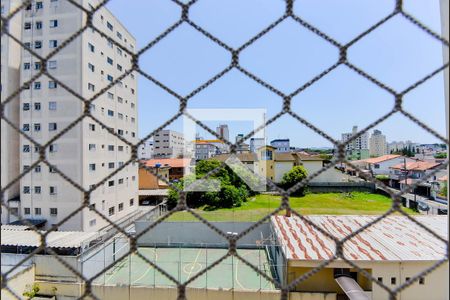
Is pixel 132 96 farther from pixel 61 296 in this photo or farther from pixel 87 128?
pixel 61 296

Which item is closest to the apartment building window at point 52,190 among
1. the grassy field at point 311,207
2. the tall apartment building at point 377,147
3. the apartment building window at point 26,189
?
the apartment building window at point 26,189

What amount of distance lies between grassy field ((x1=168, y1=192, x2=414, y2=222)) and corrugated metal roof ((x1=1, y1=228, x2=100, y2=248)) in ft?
7.26

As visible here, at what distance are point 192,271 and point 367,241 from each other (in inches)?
111

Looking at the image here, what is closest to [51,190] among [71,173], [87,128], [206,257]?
[71,173]

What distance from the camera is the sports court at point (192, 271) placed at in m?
3.98

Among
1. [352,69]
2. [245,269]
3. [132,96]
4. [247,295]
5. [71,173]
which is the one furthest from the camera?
[132,96]

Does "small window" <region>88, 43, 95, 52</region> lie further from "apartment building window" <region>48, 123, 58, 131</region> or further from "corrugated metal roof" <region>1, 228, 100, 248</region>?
"corrugated metal roof" <region>1, 228, 100, 248</region>

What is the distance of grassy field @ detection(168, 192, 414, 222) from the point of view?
685cm

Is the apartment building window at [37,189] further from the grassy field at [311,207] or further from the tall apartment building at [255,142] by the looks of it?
the tall apartment building at [255,142]

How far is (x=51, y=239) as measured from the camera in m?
4.55

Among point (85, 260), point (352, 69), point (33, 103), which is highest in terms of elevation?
point (33, 103)

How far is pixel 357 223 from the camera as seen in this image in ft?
16.0

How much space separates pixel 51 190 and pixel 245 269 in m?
4.71

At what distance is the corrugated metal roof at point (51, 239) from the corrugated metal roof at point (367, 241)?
3384 millimetres
